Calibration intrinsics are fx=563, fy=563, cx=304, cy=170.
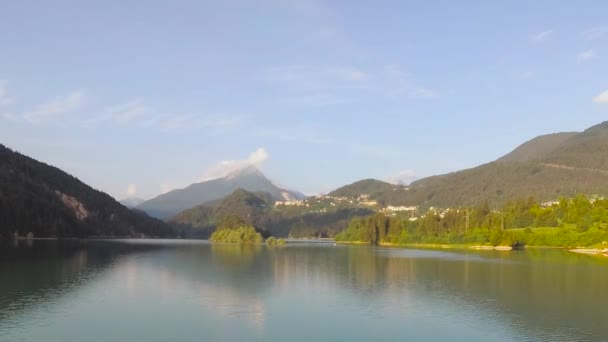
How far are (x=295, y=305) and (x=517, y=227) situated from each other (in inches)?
5845

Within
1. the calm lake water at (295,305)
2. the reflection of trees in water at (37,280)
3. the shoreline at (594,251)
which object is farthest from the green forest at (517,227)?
the reflection of trees in water at (37,280)

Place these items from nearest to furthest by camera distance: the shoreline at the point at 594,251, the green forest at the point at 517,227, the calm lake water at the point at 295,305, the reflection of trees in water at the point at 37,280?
the calm lake water at the point at 295,305 < the reflection of trees in water at the point at 37,280 < the shoreline at the point at 594,251 < the green forest at the point at 517,227

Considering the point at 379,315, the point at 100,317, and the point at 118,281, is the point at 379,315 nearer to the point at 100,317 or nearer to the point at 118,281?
the point at 100,317

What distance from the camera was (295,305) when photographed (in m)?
45.1

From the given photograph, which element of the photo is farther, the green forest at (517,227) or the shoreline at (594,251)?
the green forest at (517,227)

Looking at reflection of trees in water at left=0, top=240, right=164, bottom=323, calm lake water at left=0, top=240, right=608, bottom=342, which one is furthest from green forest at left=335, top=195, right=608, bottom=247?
reflection of trees in water at left=0, top=240, right=164, bottom=323

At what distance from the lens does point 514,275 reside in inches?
2719

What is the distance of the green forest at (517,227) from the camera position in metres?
144

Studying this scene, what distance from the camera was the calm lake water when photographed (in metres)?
34.0

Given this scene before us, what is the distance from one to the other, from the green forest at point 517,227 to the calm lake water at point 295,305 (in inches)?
3128

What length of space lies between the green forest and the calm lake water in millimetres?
79457

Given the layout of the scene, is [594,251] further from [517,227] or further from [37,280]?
[37,280]

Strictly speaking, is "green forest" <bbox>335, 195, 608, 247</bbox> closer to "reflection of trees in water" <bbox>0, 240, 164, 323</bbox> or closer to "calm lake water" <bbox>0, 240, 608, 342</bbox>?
"calm lake water" <bbox>0, 240, 608, 342</bbox>

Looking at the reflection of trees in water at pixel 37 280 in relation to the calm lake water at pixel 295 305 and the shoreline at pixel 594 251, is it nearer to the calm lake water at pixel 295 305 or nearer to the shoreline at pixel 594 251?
the calm lake water at pixel 295 305
